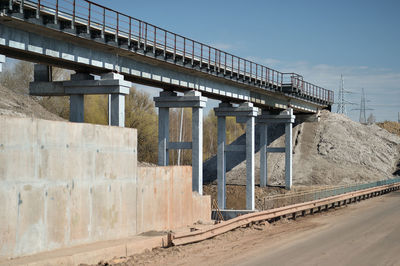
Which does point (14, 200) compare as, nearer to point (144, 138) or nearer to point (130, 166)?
point (130, 166)

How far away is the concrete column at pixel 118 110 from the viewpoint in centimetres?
2681

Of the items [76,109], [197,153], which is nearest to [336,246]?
[76,109]

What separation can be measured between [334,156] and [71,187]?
2035 inches

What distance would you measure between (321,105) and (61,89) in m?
46.6

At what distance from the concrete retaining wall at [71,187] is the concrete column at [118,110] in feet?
24.3

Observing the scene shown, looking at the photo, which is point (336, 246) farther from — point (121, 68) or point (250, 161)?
point (250, 161)

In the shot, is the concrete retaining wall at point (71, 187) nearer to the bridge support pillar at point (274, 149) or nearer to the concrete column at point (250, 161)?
the concrete column at point (250, 161)

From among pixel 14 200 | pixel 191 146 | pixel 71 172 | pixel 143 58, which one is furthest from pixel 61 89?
pixel 14 200

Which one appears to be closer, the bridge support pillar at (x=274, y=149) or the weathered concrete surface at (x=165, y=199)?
the weathered concrete surface at (x=165, y=199)

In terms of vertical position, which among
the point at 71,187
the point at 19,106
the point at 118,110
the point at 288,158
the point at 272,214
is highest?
the point at 19,106

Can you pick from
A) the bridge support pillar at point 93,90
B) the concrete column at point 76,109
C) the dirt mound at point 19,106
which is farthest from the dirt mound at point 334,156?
the concrete column at point 76,109

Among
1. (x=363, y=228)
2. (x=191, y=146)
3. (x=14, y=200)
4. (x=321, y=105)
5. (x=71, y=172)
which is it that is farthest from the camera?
(x=321, y=105)

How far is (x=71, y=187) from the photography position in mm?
15148

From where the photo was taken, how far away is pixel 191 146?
119 feet
